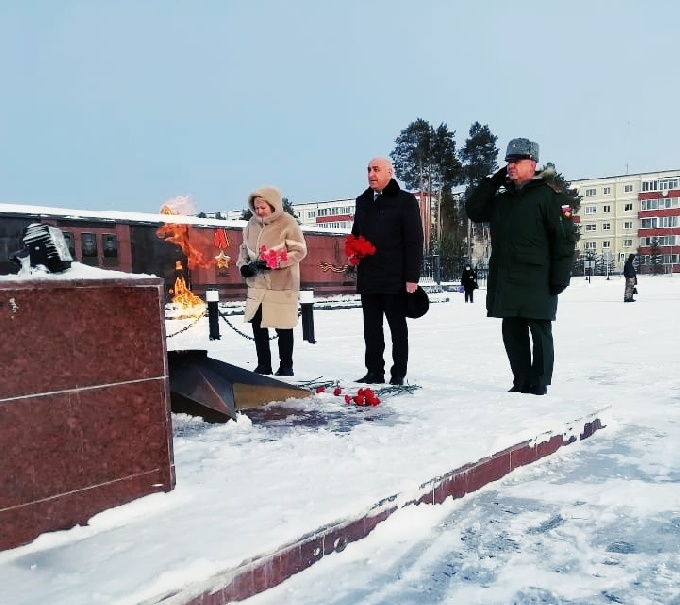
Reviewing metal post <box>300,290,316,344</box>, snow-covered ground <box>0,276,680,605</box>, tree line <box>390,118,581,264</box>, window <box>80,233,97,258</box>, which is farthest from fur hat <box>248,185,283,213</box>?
tree line <box>390,118,581,264</box>

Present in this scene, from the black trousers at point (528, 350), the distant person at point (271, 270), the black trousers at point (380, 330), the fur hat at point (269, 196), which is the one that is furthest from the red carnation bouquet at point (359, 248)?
the black trousers at point (528, 350)

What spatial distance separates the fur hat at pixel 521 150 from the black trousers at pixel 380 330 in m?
1.34

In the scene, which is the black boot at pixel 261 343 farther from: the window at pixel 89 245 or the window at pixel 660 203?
the window at pixel 660 203

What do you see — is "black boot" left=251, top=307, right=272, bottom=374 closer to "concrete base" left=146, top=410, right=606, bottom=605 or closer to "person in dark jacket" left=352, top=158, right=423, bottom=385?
"person in dark jacket" left=352, top=158, right=423, bottom=385

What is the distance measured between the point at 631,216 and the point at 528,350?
275 ft

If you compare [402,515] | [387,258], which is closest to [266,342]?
[387,258]

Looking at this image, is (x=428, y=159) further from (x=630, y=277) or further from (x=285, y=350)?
(x=285, y=350)

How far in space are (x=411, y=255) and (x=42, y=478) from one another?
11.1 feet

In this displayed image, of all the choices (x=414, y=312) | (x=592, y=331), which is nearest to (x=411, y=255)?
(x=414, y=312)

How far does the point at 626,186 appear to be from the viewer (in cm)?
8038

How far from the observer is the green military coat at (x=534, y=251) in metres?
4.36

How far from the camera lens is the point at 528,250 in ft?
14.5

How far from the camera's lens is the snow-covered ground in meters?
1.85

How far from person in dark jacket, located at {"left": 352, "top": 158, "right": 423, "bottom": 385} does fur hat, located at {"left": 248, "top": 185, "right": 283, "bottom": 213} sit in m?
0.76
